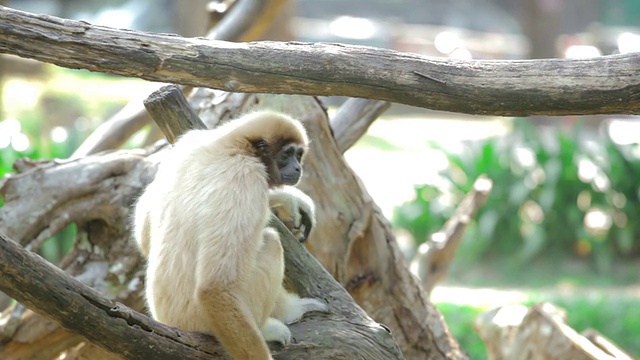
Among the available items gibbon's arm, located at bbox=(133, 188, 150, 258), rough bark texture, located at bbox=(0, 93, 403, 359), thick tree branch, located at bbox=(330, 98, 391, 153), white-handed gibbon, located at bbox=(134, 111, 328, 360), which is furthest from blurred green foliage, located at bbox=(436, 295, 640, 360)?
gibbon's arm, located at bbox=(133, 188, 150, 258)

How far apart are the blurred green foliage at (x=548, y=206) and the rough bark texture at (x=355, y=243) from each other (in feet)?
22.4

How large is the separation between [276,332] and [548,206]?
8796mm

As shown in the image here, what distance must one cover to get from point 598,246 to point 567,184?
101 centimetres

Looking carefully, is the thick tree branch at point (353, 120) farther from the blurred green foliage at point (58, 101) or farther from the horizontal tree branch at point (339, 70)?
the blurred green foliage at point (58, 101)

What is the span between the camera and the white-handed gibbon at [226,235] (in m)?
3.62

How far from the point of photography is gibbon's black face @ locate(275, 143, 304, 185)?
169 inches

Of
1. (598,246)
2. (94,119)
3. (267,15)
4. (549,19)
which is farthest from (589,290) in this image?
(94,119)

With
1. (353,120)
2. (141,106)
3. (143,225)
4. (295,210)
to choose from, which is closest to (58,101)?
(141,106)

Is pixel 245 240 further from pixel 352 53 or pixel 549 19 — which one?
pixel 549 19

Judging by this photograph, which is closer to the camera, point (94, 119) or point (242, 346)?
point (242, 346)

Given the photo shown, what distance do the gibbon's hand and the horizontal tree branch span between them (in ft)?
4.12

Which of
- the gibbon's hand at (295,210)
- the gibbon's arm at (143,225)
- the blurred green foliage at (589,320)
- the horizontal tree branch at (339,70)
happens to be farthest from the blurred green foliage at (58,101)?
the horizontal tree branch at (339,70)

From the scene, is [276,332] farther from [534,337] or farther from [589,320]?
[589,320]

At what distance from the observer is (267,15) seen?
7.64 meters
